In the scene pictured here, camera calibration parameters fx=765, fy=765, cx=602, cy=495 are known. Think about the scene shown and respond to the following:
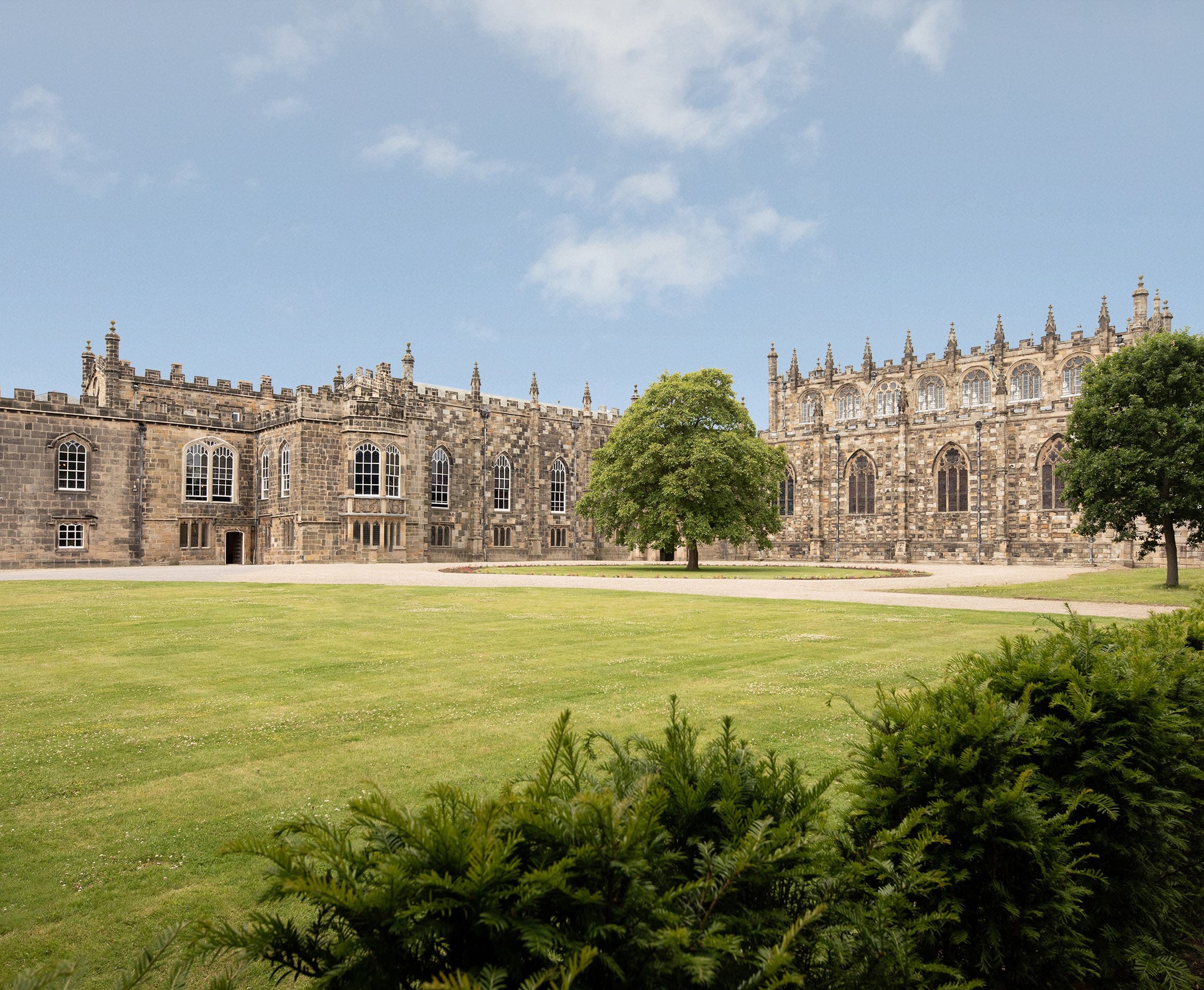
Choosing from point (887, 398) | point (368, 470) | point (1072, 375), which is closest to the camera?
point (368, 470)

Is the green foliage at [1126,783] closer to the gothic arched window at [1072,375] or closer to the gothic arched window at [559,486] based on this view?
the gothic arched window at [559,486]

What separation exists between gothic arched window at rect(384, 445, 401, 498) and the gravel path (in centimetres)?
936

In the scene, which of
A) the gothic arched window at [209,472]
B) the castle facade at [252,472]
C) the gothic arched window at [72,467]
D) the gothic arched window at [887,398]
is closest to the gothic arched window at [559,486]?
the castle facade at [252,472]

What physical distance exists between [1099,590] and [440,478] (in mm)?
41481

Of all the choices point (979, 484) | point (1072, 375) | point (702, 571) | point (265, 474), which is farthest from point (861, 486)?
point (265, 474)

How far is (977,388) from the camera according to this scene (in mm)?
67812

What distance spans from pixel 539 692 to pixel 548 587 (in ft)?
55.3

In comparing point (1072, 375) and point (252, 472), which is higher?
point (1072, 375)

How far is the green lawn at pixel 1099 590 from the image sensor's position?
21047 millimetres

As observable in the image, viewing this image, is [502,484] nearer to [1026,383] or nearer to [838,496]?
[838,496]

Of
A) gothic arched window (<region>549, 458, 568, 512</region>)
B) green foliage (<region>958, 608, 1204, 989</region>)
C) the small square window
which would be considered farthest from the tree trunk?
the small square window

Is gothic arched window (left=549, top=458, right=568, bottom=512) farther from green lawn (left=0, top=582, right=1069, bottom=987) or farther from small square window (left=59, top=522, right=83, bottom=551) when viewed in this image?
green lawn (left=0, top=582, right=1069, bottom=987)

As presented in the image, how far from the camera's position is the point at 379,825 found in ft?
7.49

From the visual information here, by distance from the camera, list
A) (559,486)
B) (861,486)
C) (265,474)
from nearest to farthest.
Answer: (265,474)
(861,486)
(559,486)
